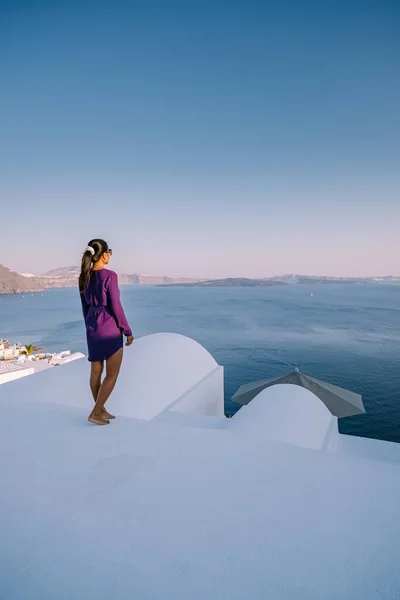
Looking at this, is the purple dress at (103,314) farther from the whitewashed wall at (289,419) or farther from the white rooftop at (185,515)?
the whitewashed wall at (289,419)

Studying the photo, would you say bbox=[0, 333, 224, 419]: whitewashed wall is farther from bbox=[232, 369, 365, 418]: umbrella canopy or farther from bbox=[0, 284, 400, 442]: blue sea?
bbox=[0, 284, 400, 442]: blue sea

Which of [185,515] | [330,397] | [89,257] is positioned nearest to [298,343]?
[330,397]

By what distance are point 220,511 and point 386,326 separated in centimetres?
5954

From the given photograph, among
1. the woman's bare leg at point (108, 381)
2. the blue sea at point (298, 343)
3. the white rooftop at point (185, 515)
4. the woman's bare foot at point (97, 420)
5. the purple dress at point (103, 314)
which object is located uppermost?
the purple dress at point (103, 314)

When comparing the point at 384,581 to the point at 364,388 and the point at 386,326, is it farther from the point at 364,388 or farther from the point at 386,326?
the point at 386,326

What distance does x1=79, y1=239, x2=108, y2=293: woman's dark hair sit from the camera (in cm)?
266

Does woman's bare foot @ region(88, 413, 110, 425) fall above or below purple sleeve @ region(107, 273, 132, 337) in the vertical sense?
below

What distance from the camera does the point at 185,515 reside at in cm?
170

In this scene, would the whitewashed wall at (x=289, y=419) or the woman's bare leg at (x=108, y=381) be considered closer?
the woman's bare leg at (x=108, y=381)

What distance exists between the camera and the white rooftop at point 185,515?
4.36 ft

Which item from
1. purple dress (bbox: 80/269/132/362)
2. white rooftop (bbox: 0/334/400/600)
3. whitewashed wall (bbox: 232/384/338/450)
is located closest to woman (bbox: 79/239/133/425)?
purple dress (bbox: 80/269/132/362)

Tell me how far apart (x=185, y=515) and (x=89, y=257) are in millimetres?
1824

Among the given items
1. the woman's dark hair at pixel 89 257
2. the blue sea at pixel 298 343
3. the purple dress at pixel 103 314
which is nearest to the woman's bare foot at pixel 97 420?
the purple dress at pixel 103 314

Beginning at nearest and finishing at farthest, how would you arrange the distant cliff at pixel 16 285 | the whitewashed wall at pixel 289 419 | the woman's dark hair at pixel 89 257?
the woman's dark hair at pixel 89 257 → the whitewashed wall at pixel 289 419 → the distant cliff at pixel 16 285
